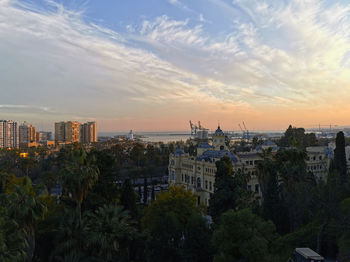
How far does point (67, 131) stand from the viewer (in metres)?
171

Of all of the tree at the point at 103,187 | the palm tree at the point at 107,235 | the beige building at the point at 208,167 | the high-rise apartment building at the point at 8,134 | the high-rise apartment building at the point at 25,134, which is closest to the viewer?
the palm tree at the point at 107,235

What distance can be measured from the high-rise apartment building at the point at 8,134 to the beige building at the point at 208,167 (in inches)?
5094

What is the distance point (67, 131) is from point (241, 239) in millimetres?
168299

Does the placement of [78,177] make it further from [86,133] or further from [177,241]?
[86,133]

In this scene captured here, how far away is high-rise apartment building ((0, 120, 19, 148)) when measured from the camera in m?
146

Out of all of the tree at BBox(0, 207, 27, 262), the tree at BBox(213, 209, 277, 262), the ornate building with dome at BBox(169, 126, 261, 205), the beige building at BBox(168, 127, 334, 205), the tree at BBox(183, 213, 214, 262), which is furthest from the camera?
the beige building at BBox(168, 127, 334, 205)

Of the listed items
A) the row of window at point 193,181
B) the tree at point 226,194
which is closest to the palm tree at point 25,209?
the tree at point 226,194

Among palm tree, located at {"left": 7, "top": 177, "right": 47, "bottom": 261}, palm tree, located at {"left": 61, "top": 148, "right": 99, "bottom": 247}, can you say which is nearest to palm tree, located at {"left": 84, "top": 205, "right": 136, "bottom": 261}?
palm tree, located at {"left": 61, "top": 148, "right": 99, "bottom": 247}

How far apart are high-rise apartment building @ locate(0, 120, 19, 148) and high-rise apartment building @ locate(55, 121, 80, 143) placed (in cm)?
2477

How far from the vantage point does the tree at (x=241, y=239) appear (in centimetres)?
1634

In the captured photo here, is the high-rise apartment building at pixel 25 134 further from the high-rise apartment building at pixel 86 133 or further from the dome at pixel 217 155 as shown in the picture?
the dome at pixel 217 155

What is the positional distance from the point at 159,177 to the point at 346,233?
5188 centimetres

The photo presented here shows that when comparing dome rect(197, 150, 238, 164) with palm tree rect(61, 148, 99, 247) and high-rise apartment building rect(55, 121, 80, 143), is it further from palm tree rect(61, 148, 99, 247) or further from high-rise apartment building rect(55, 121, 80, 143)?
high-rise apartment building rect(55, 121, 80, 143)

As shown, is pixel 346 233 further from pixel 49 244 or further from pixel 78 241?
pixel 49 244
